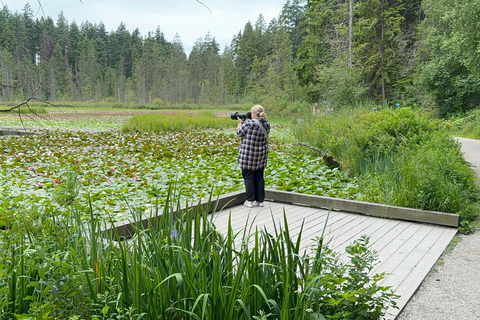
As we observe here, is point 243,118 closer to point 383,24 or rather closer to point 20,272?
point 20,272

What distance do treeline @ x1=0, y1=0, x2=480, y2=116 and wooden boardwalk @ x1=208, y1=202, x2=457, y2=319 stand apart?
2.96 metres

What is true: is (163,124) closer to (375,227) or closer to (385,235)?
(375,227)

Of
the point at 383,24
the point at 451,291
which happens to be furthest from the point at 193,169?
the point at 383,24

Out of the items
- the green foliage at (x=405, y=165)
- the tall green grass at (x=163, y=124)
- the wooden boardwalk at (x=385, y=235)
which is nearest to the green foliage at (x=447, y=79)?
the tall green grass at (x=163, y=124)

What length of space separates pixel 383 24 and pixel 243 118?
2971 centimetres

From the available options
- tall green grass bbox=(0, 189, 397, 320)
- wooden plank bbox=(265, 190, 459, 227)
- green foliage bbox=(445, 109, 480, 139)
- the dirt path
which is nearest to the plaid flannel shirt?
wooden plank bbox=(265, 190, 459, 227)

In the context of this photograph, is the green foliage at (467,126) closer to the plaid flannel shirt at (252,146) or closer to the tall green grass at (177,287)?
the plaid flannel shirt at (252,146)

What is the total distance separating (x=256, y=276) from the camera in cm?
200

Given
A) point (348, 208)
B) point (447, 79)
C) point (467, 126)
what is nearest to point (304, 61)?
point (447, 79)

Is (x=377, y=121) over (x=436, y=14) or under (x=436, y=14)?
under

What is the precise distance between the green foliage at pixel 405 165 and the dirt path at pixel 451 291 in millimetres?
1141

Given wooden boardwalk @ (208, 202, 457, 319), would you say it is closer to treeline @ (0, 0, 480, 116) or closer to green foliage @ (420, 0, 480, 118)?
treeline @ (0, 0, 480, 116)

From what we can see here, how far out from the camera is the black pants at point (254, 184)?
19.1ft

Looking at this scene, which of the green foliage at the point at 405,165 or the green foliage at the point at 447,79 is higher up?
the green foliage at the point at 447,79
